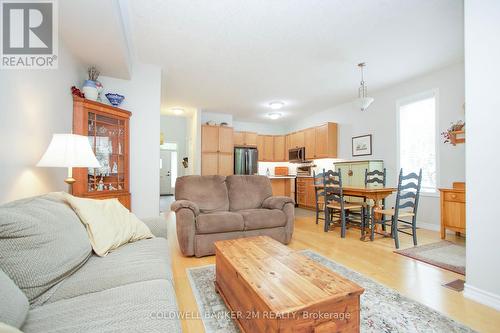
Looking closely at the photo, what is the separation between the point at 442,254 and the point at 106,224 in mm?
3453

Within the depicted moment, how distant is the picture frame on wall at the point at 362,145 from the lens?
4840 millimetres

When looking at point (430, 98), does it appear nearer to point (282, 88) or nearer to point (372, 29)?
point (372, 29)

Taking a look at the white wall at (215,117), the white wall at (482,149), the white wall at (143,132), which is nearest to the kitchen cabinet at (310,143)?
the white wall at (215,117)

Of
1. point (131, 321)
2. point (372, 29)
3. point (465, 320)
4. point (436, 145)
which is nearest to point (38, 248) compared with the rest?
point (131, 321)

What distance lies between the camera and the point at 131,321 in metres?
0.85

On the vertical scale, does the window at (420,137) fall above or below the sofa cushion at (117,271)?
above

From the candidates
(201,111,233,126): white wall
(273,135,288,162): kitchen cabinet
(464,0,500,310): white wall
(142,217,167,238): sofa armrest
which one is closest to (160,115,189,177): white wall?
(201,111,233,126): white wall

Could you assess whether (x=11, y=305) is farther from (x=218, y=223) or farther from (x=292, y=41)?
(x=292, y=41)

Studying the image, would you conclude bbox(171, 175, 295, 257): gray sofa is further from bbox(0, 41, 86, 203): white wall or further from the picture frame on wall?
the picture frame on wall

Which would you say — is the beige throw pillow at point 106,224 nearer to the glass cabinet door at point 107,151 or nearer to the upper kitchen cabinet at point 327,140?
the glass cabinet door at point 107,151

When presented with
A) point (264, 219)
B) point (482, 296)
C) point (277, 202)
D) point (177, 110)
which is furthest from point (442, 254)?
point (177, 110)

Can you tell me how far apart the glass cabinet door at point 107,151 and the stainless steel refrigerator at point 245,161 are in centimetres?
→ 348

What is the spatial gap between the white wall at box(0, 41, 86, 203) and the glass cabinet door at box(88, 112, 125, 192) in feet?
1.09

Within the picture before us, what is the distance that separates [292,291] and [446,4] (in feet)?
9.68
